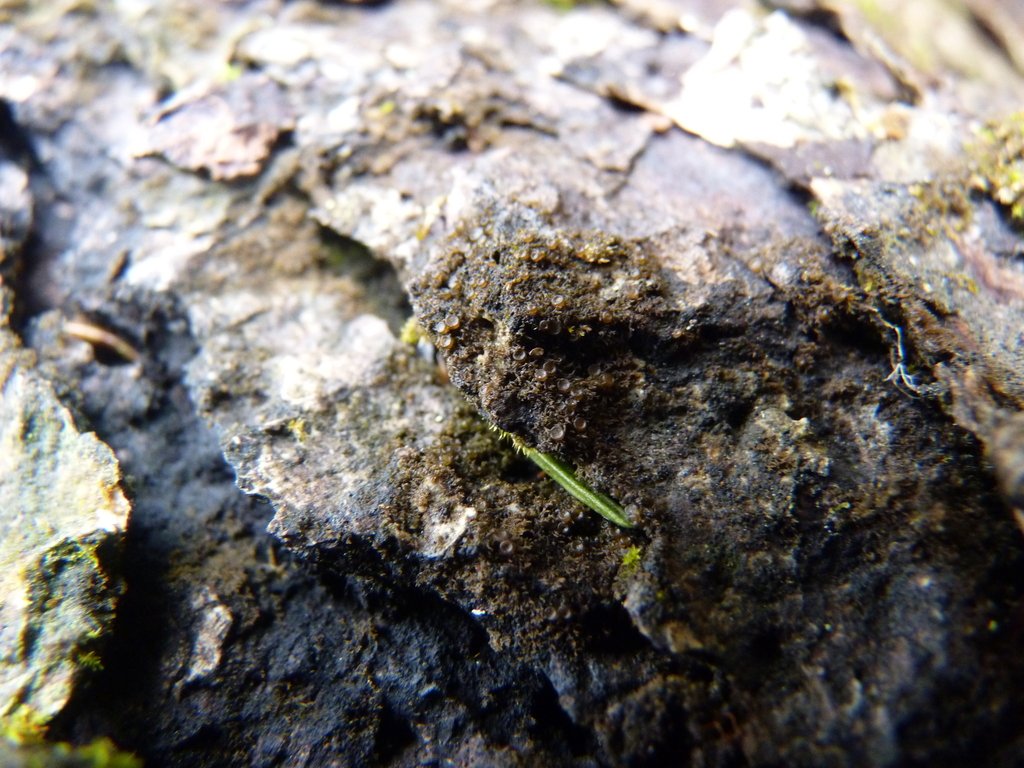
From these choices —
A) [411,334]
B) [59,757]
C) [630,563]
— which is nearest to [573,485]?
[630,563]

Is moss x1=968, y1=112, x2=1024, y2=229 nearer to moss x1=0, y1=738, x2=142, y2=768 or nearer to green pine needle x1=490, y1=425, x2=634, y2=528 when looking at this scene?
green pine needle x1=490, y1=425, x2=634, y2=528

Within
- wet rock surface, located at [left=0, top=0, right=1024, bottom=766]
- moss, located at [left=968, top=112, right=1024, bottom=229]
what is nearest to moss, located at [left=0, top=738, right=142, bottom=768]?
wet rock surface, located at [left=0, top=0, right=1024, bottom=766]

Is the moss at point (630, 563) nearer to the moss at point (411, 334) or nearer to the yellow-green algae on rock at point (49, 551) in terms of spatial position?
the moss at point (411, 334)

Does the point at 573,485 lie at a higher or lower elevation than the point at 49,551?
higher

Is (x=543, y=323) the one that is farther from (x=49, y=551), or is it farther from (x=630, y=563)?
(x=49, y=551)

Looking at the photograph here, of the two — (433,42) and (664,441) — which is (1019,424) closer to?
(664,441)

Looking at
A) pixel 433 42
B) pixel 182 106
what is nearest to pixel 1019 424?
pixel 433 42
